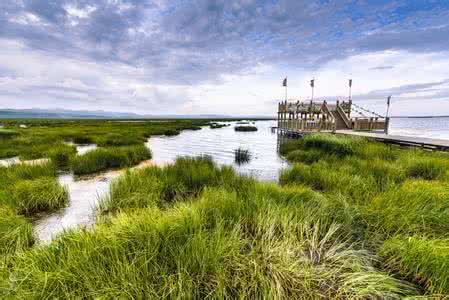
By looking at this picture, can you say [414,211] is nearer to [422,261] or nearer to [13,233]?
[422,261]

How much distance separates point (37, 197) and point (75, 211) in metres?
1.17

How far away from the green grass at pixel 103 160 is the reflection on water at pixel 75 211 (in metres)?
1.06

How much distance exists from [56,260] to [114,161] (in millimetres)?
9534

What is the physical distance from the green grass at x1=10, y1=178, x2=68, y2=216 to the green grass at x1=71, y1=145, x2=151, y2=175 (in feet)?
12.0

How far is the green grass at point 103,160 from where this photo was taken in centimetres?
1027

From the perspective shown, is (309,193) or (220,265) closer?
(220,265)

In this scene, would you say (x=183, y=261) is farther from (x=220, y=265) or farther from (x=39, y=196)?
(x=39, y=196)

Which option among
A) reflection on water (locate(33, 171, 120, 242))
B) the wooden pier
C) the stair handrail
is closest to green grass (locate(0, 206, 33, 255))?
reflection on water (locate(33, 171, 120, 242))

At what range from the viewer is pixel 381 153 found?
1098cm

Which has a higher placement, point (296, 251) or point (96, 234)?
point (96, 234)

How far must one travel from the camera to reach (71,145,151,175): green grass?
10.3 metres

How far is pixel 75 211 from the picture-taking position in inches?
236

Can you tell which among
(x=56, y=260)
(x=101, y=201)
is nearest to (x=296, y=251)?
(x=56, y=260)

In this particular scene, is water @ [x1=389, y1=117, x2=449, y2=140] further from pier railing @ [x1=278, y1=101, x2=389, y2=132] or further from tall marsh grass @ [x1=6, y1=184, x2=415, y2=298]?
tall marsh grass @ [x1=6, y1=184, x2=415, y2=298]
